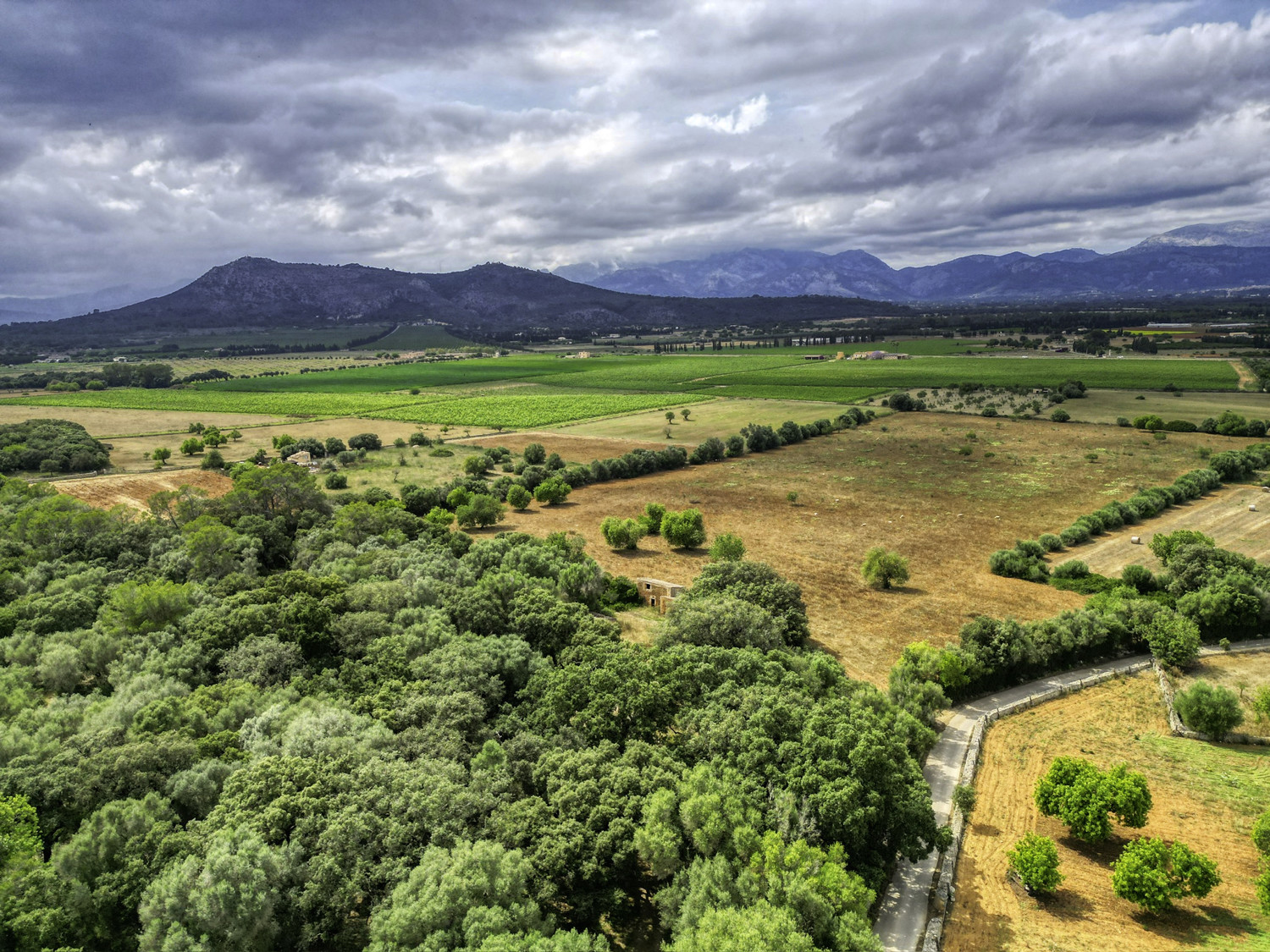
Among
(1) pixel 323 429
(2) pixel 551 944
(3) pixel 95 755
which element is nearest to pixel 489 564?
(3) pixel 95 755

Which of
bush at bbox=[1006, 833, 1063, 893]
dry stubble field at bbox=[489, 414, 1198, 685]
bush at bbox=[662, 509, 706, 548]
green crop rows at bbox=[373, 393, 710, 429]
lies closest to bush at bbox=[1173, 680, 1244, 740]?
dry stubble field at bbox=[489, 414, 1198, 685]

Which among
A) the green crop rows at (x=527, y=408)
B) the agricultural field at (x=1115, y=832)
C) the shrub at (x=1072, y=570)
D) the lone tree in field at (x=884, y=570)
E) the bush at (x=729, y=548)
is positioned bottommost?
the agricultural field at (x=1115, y=832)

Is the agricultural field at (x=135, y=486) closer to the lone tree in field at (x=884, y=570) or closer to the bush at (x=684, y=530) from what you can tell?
the bush at (x=684, y=530)

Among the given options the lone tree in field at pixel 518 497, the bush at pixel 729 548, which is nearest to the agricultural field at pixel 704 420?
the lone tree in field at pixel 518 497

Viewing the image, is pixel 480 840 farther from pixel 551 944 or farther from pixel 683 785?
pixel 683 785

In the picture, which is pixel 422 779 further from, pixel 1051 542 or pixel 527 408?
A: pixel 527 408

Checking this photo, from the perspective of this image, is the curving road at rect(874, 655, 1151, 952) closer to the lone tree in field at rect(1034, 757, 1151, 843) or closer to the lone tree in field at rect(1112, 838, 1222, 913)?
the lone tree in field at rect(1034, 757, 1151, 843)
